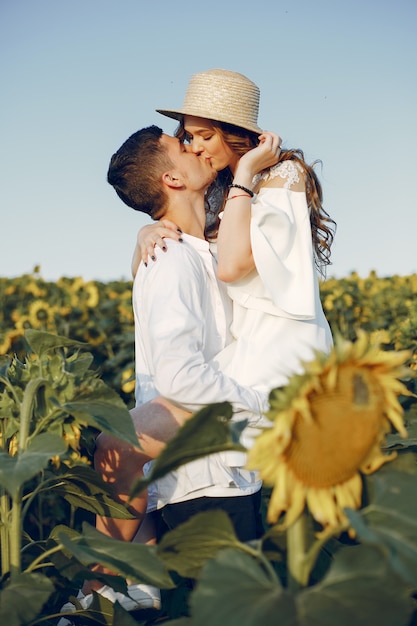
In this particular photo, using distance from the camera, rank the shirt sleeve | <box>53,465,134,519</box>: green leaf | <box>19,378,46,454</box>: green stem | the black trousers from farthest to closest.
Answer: the black trousers
the shirt sleeve
<box>53,465,134,519</box>: green leaf
<box>19,378,46,454</box>: green stem

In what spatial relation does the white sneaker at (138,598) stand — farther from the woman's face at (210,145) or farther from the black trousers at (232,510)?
the woman's face at (210,145)

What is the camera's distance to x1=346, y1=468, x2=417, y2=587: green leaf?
1074mm

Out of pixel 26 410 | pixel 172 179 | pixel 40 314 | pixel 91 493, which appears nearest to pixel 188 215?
pixel 172 179

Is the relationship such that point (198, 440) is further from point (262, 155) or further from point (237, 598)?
point (262, 155)

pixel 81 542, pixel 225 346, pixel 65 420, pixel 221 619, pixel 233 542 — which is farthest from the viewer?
pixel 225 346

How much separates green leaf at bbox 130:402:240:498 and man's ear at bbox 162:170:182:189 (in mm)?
1667

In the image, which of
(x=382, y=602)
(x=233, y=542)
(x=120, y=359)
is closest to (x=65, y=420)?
(x=233, y=542)

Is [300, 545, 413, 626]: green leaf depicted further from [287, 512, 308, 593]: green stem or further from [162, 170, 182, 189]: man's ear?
[162, 170, 182, 189]: man's ear

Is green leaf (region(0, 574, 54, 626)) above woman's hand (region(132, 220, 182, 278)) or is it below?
below

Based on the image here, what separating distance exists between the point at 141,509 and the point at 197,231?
3.50 ft

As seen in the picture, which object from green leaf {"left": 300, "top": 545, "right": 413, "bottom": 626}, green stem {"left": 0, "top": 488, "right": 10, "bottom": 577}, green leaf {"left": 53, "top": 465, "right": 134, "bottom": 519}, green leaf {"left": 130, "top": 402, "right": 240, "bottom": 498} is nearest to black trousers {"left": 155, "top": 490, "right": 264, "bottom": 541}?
green leaf {"left": 53, "top": 465, "right": 134, "bottom": 519}

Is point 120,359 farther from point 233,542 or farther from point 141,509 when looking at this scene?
point 233,542

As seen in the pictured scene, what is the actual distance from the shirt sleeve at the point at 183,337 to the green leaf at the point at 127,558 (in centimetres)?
71

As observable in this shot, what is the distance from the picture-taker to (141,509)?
2141 mm
